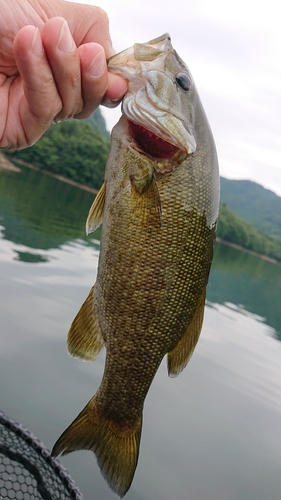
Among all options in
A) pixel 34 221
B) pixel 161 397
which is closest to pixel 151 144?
pixel 161 397

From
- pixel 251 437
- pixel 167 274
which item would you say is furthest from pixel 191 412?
pixel 167 274

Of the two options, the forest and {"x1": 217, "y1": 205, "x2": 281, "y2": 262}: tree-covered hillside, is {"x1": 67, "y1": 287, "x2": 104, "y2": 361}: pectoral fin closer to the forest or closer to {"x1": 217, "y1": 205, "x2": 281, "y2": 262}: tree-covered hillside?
the forest

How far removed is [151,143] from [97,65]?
1.66 feet

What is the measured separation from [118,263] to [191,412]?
264 inches

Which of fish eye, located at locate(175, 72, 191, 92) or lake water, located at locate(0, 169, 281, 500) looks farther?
lake water, located at locate(0, 169, 281, 500)

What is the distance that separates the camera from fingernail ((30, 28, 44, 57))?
69.9 inches

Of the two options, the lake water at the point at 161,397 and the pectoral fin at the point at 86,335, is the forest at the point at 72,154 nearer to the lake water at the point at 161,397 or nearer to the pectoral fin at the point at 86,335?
the lake water at the point at 161,397

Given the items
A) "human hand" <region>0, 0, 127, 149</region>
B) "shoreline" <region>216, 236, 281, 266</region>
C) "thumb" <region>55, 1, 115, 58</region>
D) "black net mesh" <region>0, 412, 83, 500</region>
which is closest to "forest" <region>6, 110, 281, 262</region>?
"shoreline" <region>216, 236, 281, 266</region>

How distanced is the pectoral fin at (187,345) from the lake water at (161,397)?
3.76 meters

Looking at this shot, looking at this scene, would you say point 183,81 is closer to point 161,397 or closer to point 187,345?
point 187,345

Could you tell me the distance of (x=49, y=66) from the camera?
1941 mm

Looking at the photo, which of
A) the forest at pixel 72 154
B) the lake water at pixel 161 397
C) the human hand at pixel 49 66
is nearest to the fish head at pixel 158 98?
the human hand at pixel 49 66

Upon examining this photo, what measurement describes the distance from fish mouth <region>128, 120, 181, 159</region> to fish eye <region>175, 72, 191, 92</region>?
325 millimetres

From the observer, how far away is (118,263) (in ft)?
7.68
